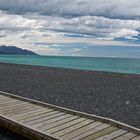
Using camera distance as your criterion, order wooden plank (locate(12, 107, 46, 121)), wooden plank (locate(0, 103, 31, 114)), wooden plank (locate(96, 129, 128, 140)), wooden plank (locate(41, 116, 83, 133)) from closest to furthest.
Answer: wooden plank (locate(96, 129, 128, 140)), wooden plank (locate(41, 116, 83, 133)), wooden plank (locate(12, 107, 46, 121)), wooden plank (locate(0, 103, 31, 114))

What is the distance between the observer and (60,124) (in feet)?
28.8

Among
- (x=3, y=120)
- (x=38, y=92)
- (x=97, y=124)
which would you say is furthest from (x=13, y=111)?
(x=38, y=92)

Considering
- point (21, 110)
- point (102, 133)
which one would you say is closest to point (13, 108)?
point (21, 110)

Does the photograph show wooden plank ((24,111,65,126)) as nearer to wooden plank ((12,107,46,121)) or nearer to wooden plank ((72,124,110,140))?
wooden plank ((12,107,46,121))

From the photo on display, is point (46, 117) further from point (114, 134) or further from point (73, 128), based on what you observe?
point (114, 134)

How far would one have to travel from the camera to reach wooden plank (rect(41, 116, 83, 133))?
27.2 ft

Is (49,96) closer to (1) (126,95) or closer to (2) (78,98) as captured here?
(2) (78,98)

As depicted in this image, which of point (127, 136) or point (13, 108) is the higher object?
point (13, 108)

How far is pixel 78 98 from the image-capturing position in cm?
1648

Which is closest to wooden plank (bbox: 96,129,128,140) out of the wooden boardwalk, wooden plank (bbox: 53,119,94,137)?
the wooden boardwalk

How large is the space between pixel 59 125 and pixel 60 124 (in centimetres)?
9

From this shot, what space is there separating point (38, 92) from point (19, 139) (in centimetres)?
943

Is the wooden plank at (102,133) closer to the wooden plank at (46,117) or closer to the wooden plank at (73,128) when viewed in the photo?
the wooden plank at (73,128)

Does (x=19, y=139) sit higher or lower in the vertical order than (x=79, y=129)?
lower
